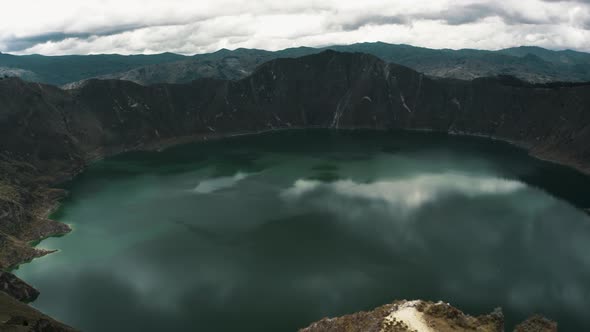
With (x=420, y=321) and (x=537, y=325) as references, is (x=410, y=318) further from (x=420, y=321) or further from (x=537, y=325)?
(x=537, y=325)

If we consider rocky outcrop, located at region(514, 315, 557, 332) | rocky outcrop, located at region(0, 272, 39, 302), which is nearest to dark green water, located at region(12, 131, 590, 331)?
rocky outcrop, located at region(0, 272, 39, 302)

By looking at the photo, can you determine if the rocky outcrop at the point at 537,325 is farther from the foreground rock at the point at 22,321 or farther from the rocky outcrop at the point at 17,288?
the rocky outcrop at the point at 17,288

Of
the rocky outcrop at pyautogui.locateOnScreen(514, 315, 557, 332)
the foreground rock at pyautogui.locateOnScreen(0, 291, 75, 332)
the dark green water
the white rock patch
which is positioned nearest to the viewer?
the white rock patch

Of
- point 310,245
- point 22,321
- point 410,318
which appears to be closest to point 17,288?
point 22,321

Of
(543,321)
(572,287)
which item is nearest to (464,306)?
(543,321)

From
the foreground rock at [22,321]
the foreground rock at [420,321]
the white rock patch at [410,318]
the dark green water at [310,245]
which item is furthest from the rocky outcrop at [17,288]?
the white rock patch at [410,318]

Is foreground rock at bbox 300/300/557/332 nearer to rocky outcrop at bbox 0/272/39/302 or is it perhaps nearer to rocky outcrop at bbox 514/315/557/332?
rocky outcrop at bbox 514/315/557/332

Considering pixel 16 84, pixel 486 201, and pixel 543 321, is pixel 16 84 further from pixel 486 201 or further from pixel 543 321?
pixel 543 321
